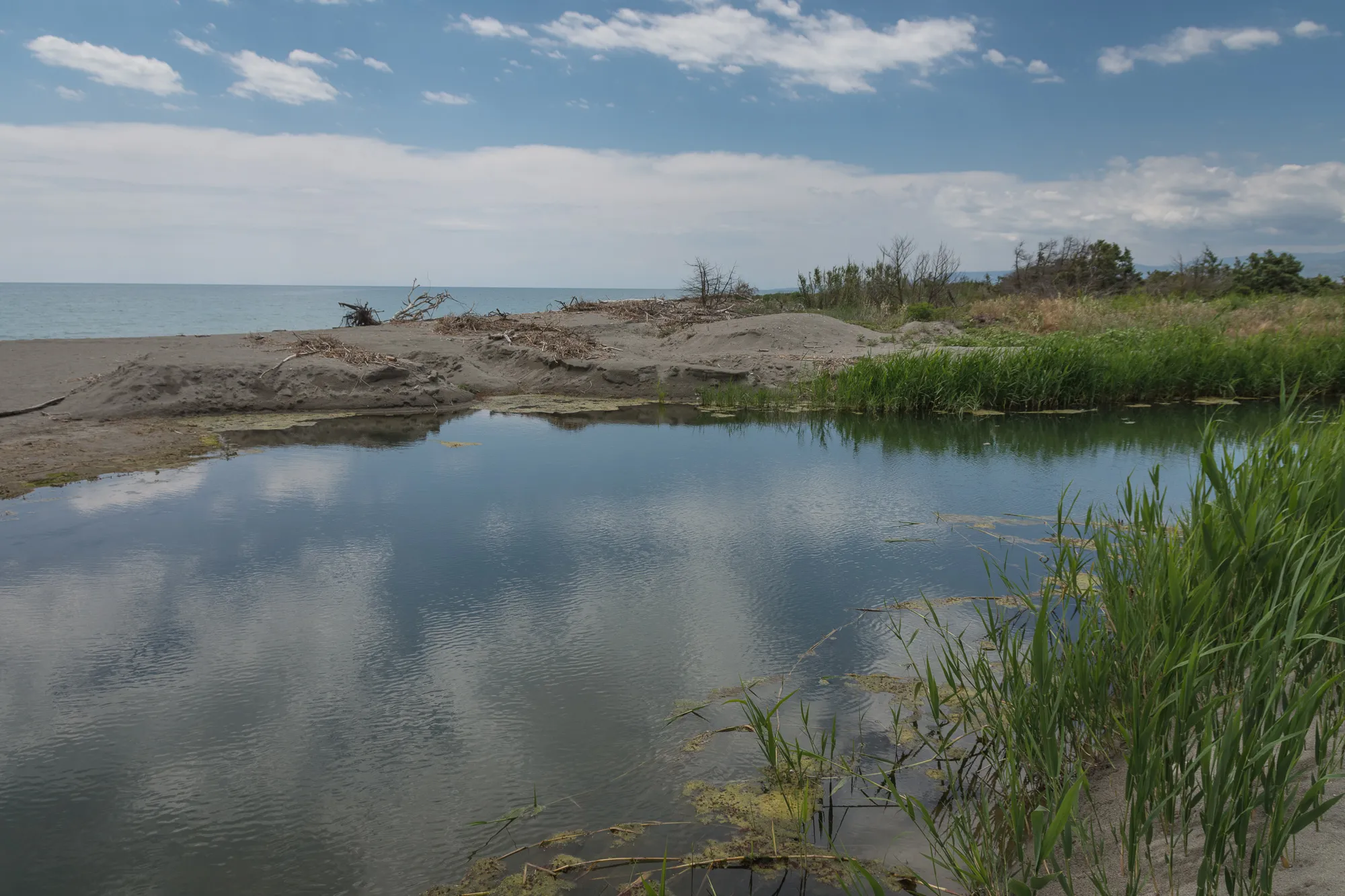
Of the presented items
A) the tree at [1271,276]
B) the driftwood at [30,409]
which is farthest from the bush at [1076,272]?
the driftwood at [30,409]

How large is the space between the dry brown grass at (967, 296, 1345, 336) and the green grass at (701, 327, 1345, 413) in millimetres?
2076

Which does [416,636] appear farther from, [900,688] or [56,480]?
[56,480]

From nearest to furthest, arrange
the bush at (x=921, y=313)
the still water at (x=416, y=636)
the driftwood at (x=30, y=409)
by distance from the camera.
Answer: the still water at (x=416, y=636) → the driftwood at (x=30, y=409) → the bush at (x=921, y=313)

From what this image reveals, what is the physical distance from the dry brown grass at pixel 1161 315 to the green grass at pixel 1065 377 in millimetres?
2076

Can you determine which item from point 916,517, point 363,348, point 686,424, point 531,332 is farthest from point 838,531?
point 531,332

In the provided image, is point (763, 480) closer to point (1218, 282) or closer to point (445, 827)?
point (445, 827)

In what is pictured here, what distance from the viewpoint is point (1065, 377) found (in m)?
11.0

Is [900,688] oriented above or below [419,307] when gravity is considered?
below

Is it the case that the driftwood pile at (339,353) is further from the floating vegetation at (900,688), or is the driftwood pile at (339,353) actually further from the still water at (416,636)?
the floating vegetation at (900,688)

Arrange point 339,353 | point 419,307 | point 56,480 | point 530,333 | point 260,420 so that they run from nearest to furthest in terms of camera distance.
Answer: point 56,480
point 260,420
point 339,353
point 530,333
point 419,307

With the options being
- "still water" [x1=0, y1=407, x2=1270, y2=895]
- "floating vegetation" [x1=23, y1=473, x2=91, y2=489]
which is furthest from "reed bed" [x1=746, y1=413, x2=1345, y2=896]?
"floating vegetation" [x1=23, y1=473, x2=91, y2=489]

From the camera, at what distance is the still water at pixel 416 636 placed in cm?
266

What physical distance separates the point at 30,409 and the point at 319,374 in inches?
115

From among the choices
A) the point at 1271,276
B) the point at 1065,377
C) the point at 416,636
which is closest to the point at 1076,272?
the point at 1271,276
